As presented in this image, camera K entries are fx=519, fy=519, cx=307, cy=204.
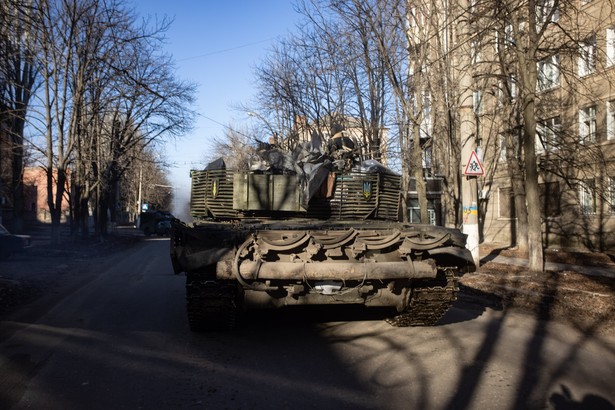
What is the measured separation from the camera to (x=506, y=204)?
954 inches

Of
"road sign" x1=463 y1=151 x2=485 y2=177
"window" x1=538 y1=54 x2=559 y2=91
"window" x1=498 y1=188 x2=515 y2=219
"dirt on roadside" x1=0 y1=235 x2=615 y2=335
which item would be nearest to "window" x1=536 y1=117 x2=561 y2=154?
"window" x1=538 y1=54 x2=559 y2=91

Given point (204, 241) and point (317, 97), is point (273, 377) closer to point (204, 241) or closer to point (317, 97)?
point (204, 241)

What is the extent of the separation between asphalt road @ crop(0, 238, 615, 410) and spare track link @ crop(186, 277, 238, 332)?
337 millimetres

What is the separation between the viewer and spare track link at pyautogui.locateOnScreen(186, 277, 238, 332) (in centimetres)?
563

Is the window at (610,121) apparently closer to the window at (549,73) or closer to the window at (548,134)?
the window at (548,134)

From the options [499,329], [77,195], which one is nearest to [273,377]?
[499,329]

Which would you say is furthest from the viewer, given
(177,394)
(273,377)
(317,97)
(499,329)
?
(317,97)

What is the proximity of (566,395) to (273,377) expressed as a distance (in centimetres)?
253

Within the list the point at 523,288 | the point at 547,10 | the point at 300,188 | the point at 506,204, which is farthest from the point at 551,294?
the point at 506,204

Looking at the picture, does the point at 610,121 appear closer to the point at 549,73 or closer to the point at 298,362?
the point at 549,73

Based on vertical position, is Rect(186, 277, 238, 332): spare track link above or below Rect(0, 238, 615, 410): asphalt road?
above

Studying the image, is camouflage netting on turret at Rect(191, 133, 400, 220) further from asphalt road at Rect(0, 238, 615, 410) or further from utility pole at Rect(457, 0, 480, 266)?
utility pole at Rect(457, 0, 480, 266)

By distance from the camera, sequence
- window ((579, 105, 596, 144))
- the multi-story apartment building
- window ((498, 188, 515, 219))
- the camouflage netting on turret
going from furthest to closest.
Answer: window ((498, 188, 515, 219)) → window ((579, 105, 596, 144)) → the multi-story apartment building → the camouflage netting on turret

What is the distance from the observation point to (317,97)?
Answer: 2280cm
